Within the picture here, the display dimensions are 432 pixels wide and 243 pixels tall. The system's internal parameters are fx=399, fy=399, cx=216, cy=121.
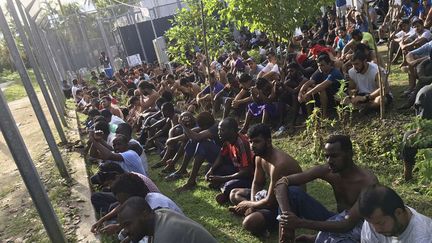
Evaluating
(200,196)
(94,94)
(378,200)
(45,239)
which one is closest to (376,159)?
(200,196)

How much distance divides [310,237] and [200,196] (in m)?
2.16

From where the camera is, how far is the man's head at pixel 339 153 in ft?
10.3

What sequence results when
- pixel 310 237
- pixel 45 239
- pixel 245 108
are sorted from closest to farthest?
pixel 310 237 → pixel 45 239 → pixel 245 108

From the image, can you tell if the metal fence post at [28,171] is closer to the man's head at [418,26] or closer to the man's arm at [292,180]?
the man's arm at [292,180]

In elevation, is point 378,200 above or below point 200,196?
above

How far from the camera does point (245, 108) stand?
26.8 feet

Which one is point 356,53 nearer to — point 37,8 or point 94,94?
point 94,94

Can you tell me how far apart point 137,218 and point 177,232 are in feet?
1.04

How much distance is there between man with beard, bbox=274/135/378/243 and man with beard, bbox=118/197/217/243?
2.73 feet

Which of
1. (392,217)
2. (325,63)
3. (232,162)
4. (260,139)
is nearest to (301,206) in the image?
(260,139)

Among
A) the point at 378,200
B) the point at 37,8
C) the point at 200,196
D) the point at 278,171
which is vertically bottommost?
the point at 200,196

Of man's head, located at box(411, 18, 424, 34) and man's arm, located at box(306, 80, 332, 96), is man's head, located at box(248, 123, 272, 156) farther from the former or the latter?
man's head, located at box(411, 18, 424, 34)

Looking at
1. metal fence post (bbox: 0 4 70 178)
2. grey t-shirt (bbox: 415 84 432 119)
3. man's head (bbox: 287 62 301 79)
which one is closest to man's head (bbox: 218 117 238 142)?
grey t-shirt (bbox: 415 84 432 119)

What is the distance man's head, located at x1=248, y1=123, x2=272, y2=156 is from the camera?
3867 mm
